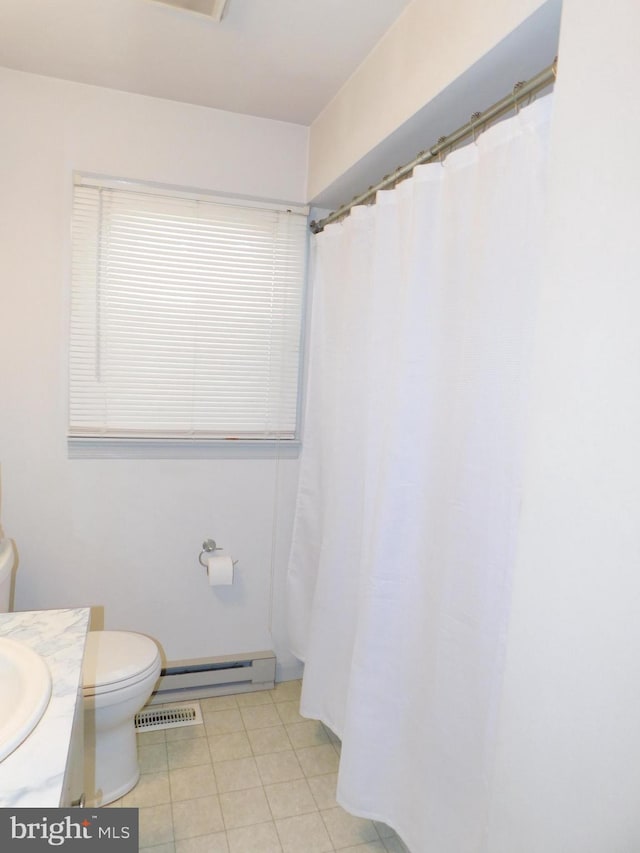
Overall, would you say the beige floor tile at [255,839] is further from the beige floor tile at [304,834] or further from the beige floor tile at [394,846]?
the beige floor tile at [394,846]

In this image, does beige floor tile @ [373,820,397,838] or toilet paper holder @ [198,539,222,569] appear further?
toilet paper holder @ [198,539,222,569]

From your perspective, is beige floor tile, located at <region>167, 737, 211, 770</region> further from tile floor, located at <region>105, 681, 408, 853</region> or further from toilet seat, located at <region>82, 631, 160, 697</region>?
toilet seat, located at <region>82, 631, 160, 697</region>

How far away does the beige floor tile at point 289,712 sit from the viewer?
2.34 m

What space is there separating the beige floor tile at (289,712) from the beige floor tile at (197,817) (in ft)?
1.61

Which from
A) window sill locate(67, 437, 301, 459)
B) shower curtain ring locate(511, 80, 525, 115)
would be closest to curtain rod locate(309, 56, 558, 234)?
shower curtain ring locate(511, 80, 525, 115)

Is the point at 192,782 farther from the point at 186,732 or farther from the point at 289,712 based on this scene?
the point at 289,712

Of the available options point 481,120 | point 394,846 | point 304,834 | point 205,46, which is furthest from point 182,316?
point 394,846

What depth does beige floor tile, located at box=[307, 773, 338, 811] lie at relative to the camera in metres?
1.90

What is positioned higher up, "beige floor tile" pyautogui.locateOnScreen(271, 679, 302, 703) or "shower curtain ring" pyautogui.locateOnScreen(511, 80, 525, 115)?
"shower curtain ring" pyautogui.locateOnScreen(511, 80, 525, 115)

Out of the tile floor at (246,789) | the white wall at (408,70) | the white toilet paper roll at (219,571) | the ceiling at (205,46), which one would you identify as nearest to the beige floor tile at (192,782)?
the tile floor at (246,789)

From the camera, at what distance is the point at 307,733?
226 centimetres

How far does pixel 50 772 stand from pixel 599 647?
0.85 m

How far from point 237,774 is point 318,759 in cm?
30

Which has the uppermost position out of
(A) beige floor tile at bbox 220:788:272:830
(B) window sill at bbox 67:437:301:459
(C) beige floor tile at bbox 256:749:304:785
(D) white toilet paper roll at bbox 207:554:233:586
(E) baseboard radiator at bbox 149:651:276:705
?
(B) window sill at bbox 67:437:301:459
